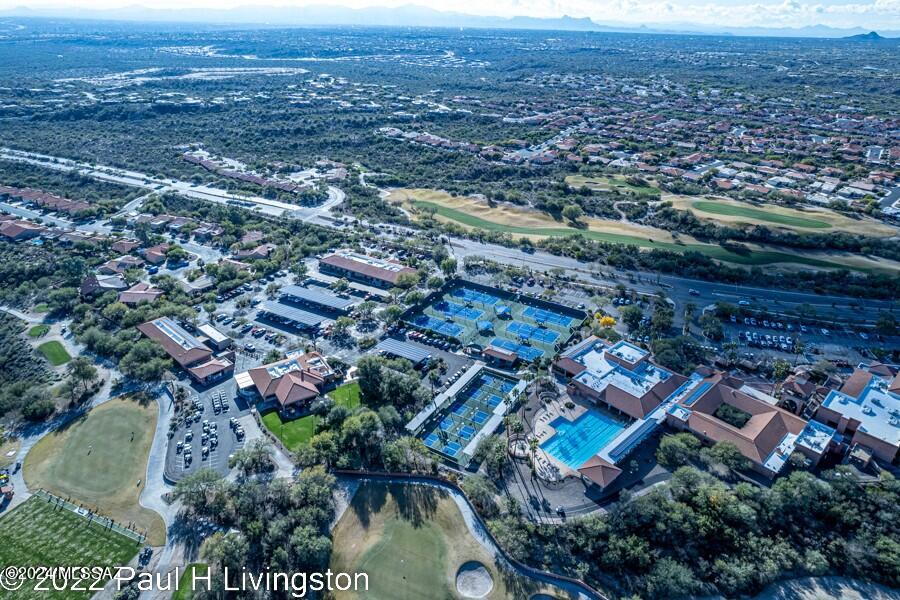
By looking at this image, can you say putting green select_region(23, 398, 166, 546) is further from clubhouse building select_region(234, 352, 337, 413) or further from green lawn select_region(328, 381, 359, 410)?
green lawn select_region(328, 381, 359, 410)

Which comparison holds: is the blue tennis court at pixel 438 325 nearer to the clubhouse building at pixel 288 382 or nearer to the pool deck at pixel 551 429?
the clubhouse building at pixel 288 382

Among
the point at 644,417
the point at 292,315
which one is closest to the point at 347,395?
the point at 292,315

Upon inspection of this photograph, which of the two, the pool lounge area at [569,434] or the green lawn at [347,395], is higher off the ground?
the pool lounge area at [569,434]

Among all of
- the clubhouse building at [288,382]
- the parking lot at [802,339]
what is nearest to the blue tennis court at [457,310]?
the clubhouse building at [288,382]

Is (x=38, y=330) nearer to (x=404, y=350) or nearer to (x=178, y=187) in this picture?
(x=404, y=350)

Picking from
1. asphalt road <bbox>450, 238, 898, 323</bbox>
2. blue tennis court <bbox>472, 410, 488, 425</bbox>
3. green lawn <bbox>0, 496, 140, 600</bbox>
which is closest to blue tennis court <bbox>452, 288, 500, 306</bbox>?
asphalt road <bbox>450, 238, 898, 323</bbox>

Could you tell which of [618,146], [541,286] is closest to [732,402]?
[541,286]
